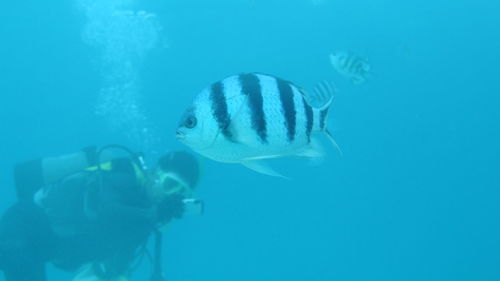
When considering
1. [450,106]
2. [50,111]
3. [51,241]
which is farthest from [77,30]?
[51,241]

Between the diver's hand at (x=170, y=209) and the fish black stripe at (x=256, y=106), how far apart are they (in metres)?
3.04

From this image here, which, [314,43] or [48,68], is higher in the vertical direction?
[314,43]

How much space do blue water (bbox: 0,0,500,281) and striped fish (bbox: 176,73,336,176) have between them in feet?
89.5

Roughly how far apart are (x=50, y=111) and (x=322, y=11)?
25.8 m

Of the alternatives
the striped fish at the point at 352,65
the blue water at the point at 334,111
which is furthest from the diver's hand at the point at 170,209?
the blue water at the point at 334,111

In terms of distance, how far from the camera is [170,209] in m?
4.32

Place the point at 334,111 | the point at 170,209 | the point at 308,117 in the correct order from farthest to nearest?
the point at 334,111, the point at 170,209, the point at 308,117

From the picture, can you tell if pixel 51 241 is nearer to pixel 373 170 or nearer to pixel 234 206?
pixel 234 206

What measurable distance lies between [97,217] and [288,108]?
10.9 feet

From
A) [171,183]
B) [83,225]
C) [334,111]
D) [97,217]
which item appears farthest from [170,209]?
[334,111]

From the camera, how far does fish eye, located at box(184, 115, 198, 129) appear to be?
4.59ft

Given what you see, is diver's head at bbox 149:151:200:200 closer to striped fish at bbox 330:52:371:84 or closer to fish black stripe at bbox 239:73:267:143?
striped fish at bbox 330:52:371:84

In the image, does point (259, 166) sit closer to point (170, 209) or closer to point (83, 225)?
point (170, 209)

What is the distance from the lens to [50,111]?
41.0 metres
